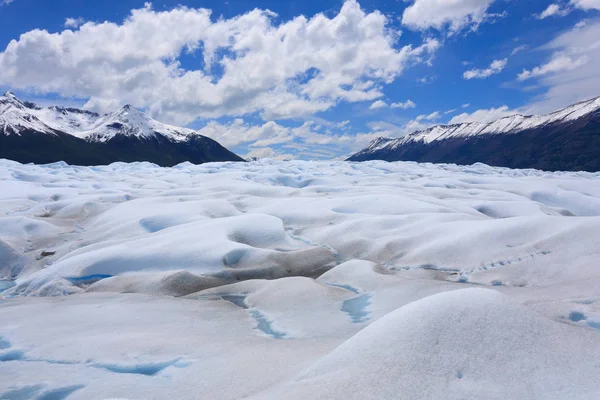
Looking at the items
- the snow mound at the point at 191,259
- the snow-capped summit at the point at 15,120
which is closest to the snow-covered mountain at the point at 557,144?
the snow mound at the point at 191,259

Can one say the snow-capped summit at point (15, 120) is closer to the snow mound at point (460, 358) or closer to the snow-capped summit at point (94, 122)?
the snow-capped summit at point (94, 122)

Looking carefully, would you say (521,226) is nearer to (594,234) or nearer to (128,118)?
(594,234)

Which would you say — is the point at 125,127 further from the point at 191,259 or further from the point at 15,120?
the point at 191,259

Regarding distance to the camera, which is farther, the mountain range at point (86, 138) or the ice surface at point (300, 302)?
the mountain range at point (86, 138)

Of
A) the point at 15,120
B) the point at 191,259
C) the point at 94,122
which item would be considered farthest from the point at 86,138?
the point at 191,259

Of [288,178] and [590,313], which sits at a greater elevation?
[288,178]

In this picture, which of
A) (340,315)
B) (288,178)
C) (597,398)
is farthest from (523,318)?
(288,178)
